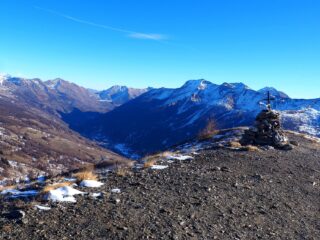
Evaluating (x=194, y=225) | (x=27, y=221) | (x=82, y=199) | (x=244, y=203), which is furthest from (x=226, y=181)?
(x=27, y=221)

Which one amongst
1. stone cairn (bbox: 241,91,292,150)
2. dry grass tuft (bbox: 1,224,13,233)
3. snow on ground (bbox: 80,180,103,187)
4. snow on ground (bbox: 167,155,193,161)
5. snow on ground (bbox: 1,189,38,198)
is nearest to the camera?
dry grass tuft (bbox: 1,224,13,233)

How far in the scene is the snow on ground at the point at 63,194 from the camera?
47.2 ft

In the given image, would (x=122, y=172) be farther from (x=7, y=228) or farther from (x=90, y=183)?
(x=7, y=228)

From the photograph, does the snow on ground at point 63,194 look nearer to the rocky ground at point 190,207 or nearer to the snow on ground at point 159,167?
the rocky ground at point 190,207

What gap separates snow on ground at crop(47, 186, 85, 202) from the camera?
47.2ft

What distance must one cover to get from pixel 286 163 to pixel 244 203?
33.4 feet

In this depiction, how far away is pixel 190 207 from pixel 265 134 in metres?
17.5

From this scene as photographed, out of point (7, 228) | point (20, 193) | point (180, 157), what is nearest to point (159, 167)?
point (180, 157)

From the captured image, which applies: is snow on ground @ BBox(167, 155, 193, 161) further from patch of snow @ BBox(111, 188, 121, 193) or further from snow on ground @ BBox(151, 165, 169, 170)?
patch of snow @ BBox(111, 188, 121, 193)

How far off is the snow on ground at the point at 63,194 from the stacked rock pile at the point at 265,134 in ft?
59.9

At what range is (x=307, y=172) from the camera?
81.0 ft

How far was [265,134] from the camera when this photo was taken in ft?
103

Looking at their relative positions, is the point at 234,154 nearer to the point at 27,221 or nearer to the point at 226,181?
the point at 226,181

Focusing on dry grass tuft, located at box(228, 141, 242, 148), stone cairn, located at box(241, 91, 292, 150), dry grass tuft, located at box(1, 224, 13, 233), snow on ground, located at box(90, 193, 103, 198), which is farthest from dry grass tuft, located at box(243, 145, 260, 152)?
dry grass tuft, located at box(1, 224, 13, 233)
